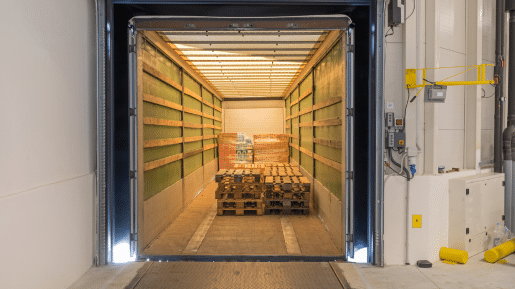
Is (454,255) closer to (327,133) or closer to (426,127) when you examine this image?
(426,127)

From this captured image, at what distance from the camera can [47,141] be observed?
3984 mm

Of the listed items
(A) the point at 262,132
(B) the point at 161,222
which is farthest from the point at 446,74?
(A) the point at 262,132

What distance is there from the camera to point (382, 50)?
5082 millimetres

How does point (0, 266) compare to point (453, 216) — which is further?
point (453, 216)

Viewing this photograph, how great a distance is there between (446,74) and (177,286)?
16.9ft

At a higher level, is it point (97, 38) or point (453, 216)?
point (97, 38)

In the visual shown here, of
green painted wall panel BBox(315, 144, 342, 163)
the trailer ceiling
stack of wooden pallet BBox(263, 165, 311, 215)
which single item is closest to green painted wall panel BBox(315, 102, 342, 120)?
green painted wall panel BBox(315, 144, 342, 163)

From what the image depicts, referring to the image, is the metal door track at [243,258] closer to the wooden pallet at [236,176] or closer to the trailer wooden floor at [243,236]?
the trailer wooden floor at [243,236]

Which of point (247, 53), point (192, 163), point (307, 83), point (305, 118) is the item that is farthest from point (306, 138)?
point (247, 53)

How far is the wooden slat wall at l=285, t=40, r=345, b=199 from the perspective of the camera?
255 inches

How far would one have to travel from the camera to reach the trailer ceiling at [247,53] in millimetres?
6715

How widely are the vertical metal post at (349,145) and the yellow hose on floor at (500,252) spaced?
202cm

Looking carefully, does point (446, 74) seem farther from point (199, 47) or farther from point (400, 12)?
point (199, 47)

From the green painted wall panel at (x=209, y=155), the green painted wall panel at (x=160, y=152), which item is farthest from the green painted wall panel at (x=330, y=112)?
the green painted wall panel at (x=209, y=155)
